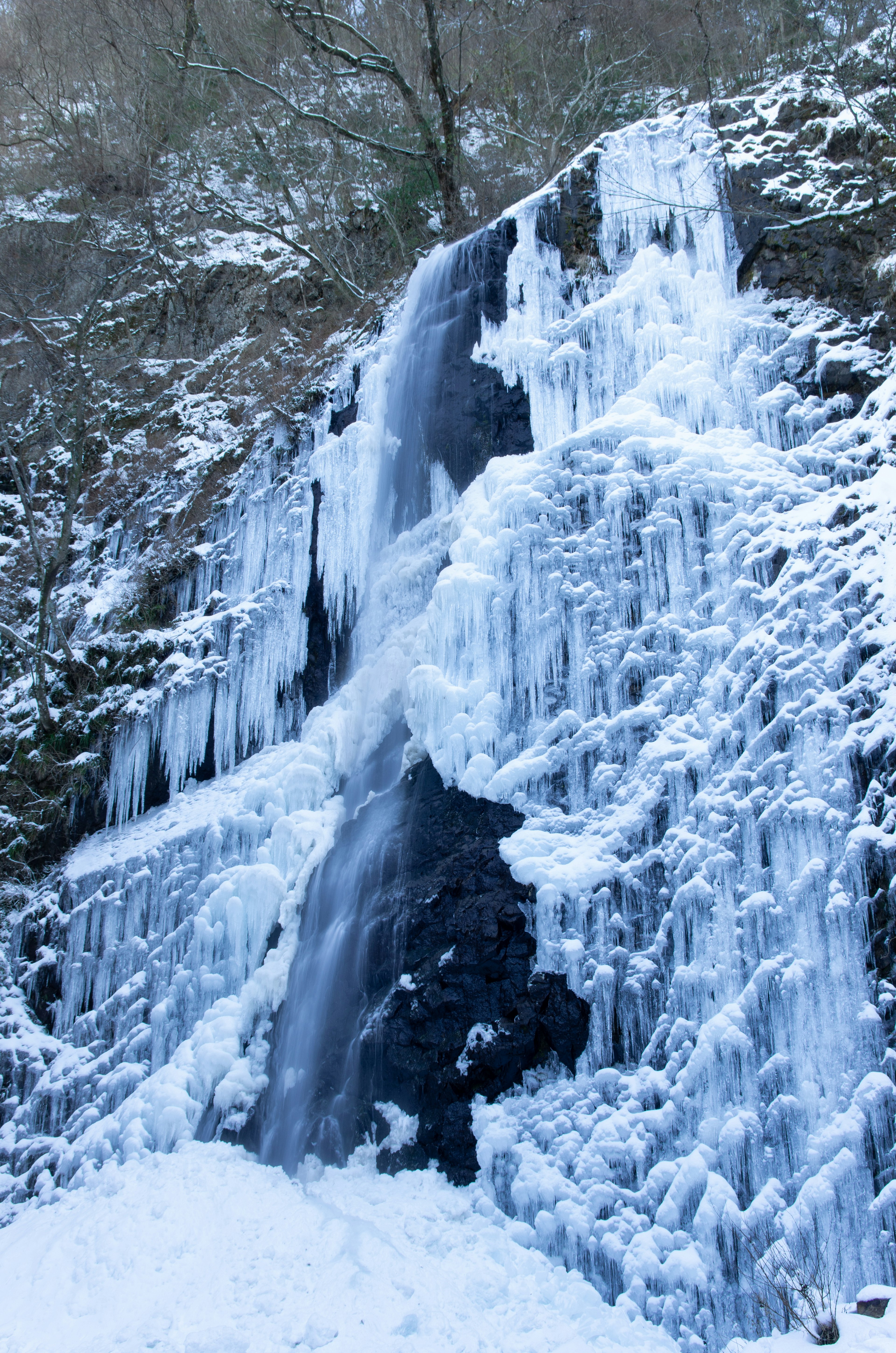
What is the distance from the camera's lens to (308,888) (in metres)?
5.94

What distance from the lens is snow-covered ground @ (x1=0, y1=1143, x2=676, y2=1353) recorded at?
12.2 feet

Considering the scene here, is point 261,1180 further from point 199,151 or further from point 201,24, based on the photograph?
point 201,24

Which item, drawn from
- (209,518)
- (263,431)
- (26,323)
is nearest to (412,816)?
(209,518)

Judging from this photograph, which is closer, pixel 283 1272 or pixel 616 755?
pixel 283 1272

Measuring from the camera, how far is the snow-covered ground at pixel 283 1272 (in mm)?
3729

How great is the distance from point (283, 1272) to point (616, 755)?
123 inches

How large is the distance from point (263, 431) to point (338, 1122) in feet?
22.2

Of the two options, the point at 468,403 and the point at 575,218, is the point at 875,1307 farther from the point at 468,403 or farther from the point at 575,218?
the point at 575,218

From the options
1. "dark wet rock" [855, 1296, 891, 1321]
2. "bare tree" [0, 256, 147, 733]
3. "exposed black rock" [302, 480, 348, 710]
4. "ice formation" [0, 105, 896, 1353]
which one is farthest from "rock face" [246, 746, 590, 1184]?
"bare tree" [0, 256, 147, 733]

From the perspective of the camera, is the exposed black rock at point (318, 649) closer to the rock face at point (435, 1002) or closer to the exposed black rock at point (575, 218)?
the rock face at point (435, 1002)

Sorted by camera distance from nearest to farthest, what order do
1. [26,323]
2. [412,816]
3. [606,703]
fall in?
[606,703]
[412,816]
[26,323]

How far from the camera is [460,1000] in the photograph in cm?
490

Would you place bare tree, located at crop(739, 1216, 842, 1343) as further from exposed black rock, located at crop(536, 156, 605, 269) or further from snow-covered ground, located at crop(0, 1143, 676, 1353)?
exposed black rock, located at crop(536, 156, 605, 269)

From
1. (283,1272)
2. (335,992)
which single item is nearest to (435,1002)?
(335,992)
